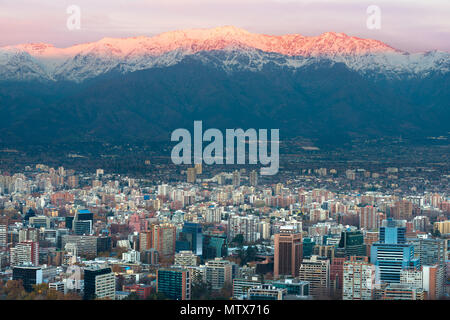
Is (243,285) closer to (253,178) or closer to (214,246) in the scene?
(214,246)

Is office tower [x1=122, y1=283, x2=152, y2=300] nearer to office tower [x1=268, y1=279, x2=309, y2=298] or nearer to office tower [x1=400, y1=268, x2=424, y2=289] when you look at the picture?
A: office tower [x1=268, y1=279, x2=309, y2=298]

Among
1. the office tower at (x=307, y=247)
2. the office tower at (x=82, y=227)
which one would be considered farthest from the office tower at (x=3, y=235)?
the office tower at (x=307, y=247)

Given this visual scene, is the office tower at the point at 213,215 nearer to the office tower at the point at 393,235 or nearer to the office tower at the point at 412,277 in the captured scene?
the office tower at the point at 393,235

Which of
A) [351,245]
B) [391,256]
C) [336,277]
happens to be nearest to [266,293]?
[336,277]

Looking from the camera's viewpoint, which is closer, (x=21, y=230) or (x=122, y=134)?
(x=21, y=230)
